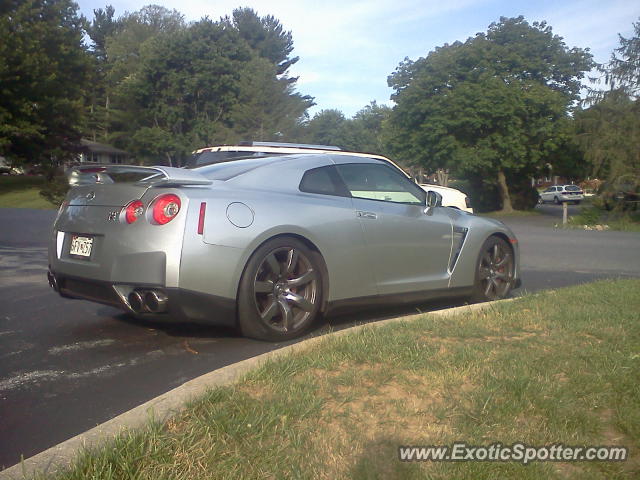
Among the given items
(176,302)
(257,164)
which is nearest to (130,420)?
(176,302)

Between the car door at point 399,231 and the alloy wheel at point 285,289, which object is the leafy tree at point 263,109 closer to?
the car door at point 399,231

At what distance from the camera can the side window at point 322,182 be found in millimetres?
5465

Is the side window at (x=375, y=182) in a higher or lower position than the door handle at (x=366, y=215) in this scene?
higher

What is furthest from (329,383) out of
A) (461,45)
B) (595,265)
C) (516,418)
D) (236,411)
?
(461,45)

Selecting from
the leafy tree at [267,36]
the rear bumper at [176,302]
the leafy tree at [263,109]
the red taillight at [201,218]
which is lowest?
the rear bumper at [176,302]

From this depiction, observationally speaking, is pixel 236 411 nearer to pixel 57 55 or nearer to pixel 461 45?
pixel 461 45

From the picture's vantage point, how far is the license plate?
4906 mm

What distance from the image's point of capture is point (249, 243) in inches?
186

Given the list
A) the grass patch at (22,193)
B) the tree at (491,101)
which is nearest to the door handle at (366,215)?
the grass patch at (22,193)

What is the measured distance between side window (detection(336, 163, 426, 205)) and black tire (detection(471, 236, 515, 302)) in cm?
93

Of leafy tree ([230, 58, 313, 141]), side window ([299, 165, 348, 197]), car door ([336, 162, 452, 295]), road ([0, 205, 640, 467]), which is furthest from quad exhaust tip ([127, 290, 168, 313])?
leafy tree ([230, 58, 313, 141])

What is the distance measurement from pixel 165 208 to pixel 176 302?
25.8 inches

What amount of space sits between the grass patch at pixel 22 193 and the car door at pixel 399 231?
29820mm

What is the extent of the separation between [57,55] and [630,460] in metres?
45.5
